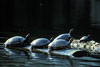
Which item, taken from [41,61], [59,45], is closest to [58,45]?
[59,45]

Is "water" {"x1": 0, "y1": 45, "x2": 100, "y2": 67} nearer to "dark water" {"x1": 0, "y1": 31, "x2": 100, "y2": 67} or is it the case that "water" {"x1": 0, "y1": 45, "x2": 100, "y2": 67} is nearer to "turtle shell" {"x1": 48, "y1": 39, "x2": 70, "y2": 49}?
"dark water" {"x1": 0, "y1": 31, "x2": 100, "y2": 67}

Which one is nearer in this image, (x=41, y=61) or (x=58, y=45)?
(x=41, y=61)

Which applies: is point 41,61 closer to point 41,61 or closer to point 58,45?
point 41,61

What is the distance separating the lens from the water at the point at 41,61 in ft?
69.6

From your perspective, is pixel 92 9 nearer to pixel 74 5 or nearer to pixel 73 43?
pixel 74 5

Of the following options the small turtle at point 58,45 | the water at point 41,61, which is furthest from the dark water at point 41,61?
→ the small turtle at point 58,45

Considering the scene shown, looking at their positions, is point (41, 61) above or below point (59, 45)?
below

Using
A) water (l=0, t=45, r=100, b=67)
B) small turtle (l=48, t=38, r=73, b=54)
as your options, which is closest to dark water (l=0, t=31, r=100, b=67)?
water (l=0, t=45, r=100, b=67)

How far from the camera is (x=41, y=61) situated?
2242 cm

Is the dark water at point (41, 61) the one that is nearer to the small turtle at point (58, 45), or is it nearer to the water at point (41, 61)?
the water at point (41, 61)

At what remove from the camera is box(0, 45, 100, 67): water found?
2122 cm

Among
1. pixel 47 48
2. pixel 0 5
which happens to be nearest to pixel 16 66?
pixel 47 48

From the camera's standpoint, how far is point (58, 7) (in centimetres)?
12900

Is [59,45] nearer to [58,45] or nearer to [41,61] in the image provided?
[58,45]
